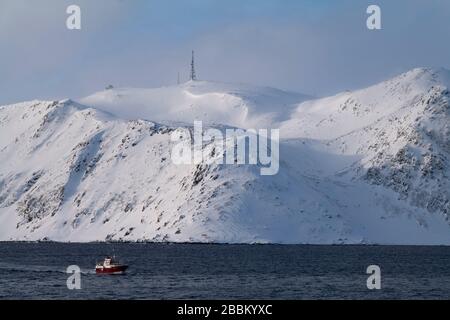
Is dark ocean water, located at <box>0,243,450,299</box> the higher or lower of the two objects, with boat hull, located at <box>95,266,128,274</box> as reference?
lower

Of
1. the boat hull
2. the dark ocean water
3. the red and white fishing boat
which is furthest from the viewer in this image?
the red and white fishing boat

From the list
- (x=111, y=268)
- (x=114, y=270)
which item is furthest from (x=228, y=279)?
(x=111, y=268)

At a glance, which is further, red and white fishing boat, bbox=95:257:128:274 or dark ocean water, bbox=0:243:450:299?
red and white fishing boat, bbox=95:257:128:274

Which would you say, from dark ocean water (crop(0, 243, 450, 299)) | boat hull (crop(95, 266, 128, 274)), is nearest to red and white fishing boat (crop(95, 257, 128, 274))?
boat hull (crop(95, 266, 128, 274))

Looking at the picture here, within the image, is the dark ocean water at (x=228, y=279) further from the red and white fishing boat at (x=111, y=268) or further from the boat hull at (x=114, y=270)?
the red and white fishing boat at (x=111, y=268)

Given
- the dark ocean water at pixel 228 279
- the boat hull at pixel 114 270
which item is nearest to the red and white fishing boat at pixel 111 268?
the boat hull at pixel 114 270

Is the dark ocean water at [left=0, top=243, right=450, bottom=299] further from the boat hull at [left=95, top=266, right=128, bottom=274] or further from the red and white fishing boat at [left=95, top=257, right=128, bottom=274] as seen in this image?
the red and white fishing boat at [left=95, top=257, right=128, bottom=274]

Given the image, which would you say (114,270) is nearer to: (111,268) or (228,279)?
(111,268)

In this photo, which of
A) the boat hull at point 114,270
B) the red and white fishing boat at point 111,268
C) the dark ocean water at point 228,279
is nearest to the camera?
the dark ocean water at point 228,279
